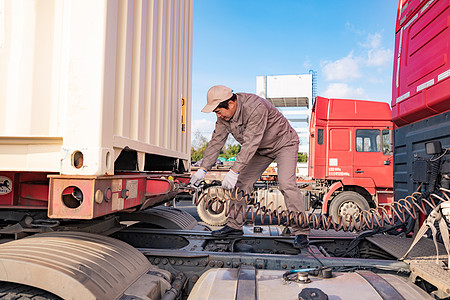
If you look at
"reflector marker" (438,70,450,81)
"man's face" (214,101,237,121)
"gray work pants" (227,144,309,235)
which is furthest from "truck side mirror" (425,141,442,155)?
"man's face" (214,101,237,121)

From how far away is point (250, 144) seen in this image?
121 inches

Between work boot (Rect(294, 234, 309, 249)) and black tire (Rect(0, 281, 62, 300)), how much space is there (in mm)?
2232

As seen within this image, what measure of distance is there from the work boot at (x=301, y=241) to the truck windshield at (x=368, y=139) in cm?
583

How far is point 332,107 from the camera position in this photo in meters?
8.42

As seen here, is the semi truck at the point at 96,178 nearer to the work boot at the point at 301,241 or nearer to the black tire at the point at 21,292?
the black tire at the point at 21,292

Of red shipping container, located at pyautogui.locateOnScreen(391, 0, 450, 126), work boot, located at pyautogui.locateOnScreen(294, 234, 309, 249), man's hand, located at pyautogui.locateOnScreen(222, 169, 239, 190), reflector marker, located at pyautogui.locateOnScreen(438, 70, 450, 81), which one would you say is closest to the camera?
reflector marker, located at pyautogui.locateOnScreen(438, 70, 450, 81)

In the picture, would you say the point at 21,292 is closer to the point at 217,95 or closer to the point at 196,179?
the point at 196,179

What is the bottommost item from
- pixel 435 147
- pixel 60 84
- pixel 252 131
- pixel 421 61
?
pixel 435 147

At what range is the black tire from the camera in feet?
4.87

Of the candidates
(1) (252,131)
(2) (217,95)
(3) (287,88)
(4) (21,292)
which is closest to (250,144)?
(1) (252,131)

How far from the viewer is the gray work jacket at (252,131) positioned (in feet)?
10.1

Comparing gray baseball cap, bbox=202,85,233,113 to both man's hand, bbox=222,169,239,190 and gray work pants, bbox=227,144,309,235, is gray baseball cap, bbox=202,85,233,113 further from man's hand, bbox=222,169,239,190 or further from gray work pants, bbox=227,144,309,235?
gray work pants, bbox=227,144,309,235

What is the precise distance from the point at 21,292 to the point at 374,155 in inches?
328

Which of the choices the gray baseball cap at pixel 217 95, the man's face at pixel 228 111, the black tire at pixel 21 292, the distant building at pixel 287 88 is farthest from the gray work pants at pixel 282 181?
the distant building at pixel 287 88
